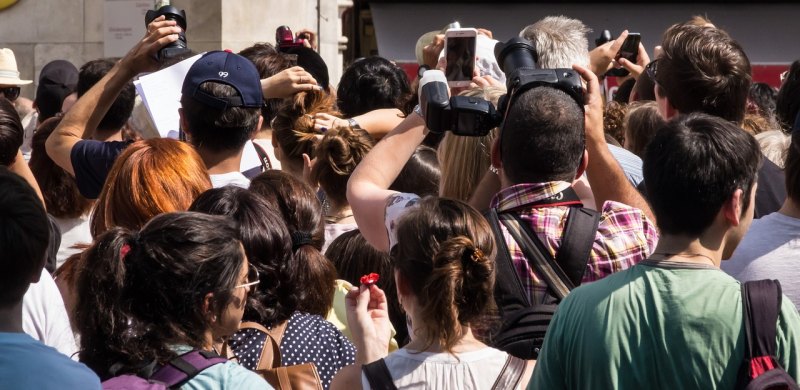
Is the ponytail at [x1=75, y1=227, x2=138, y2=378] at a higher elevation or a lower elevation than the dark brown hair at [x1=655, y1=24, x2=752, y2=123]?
lower

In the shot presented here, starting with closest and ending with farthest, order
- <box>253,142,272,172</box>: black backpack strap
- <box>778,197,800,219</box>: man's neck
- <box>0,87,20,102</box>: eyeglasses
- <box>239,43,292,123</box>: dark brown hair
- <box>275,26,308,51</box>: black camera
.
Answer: <box>778,197,800,219</box>: man's neck, <box>253,142,272,172</box>: black backpack strap, <box>239,43,292,123</box>: dark brown hair, <box>275,26,308,51</box>: black camera, <box>0,87,20,102</box>: eyeglasses

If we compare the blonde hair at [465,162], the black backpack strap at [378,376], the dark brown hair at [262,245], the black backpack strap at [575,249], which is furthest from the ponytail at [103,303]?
the blonde hair at [465,162]

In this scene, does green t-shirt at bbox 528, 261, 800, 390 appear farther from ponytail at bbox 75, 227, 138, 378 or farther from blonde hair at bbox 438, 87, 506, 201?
blonde hair at bbox 438, 87, 506, 201

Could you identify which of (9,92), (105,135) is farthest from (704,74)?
(9,92)

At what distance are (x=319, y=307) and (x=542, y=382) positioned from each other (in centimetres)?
96

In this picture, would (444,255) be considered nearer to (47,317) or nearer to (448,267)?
(448,267)

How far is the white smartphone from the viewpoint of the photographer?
4.02 meters

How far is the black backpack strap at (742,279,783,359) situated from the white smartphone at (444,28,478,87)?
181cm

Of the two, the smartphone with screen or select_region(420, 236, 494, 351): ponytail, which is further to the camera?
the smartphone with screen

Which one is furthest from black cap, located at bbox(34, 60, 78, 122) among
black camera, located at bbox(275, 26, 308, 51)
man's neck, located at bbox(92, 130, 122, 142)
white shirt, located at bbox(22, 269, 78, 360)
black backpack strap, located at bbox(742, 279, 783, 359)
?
black backpack strap, located at bbox(742, 279, 783, 359)

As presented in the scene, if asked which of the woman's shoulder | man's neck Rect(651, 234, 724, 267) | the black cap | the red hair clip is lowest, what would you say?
the black cap

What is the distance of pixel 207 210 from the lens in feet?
10.2

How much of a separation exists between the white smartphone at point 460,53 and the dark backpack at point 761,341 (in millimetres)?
1812

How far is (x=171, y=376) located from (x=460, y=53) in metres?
1.94
